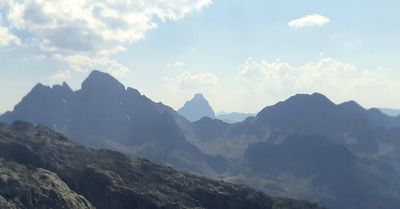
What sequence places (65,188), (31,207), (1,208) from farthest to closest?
Result: (65,188)
(31,207)
(1,208)

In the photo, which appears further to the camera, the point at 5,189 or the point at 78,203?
the point at 78,203

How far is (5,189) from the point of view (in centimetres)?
15038

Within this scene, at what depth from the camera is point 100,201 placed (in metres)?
188

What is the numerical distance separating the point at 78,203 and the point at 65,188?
15.8 meters

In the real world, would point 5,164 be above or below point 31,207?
above

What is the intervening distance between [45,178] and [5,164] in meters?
21.6

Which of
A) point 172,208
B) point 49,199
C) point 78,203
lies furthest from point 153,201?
point 49,199

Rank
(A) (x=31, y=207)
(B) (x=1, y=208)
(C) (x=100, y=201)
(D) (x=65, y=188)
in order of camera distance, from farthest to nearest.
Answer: (C) (x=100, y=201)
(D) (x=65, y=188)
(A) (x=31, y=207)
(B) (x=1, y=208)

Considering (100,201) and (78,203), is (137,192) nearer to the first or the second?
(100,201)

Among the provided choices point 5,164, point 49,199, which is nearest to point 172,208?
point 49,199

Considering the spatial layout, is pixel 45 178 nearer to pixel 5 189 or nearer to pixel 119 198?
pixel 5 189

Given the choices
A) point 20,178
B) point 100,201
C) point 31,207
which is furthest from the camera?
point 100,201

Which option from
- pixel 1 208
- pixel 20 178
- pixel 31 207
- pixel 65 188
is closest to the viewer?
pixel 1 208

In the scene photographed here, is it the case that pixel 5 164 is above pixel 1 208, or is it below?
above
